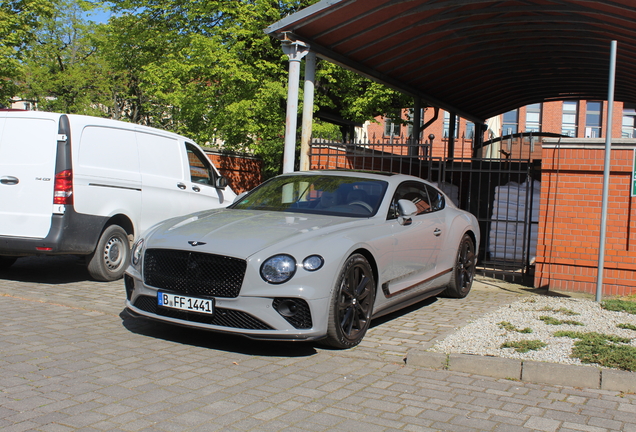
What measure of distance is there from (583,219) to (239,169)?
12567mm

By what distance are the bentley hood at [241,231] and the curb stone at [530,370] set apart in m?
1.34

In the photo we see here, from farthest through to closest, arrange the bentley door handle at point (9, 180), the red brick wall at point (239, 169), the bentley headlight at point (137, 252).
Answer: the red brick wall at point (239, 169) → the bentley door handle at point (9, 180) → the bentley headlight at point (137, 252)

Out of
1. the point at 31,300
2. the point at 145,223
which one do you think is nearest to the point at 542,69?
the point at 145,223

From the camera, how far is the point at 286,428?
359cm

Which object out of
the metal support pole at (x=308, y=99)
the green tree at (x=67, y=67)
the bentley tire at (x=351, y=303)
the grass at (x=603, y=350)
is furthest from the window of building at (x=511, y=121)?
the bentley tire at (x=351, y=303)

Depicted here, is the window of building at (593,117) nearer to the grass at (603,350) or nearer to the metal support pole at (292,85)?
the metal support pole at (292,85)

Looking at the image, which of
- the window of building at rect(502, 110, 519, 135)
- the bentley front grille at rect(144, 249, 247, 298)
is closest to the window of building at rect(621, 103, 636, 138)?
the window of building at rect(502, 110, 519, 135)

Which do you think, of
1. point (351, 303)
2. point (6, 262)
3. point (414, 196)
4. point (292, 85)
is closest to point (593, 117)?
point (292, 85)

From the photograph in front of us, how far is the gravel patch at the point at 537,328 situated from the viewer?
204 inches

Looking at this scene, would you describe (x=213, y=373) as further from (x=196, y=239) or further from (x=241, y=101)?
(x=241, y=101)

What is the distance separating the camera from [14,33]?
2608 cm

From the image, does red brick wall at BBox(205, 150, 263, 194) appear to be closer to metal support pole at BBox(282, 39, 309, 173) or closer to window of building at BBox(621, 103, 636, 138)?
metal support pole at BBox(282, 39, 309, 173)

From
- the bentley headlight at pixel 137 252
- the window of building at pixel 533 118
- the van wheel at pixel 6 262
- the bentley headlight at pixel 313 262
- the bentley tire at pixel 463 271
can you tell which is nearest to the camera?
the bentley headlight at pixel 313 262

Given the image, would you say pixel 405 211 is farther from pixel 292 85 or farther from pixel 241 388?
pixel 292 85
